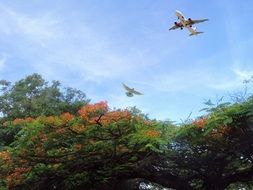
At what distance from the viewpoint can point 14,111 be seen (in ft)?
74.3

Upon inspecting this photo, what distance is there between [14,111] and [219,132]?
40.7 ft

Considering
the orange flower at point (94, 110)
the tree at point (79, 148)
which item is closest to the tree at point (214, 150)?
the tree at point (79, 148)

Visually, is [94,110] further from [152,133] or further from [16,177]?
[16,177]

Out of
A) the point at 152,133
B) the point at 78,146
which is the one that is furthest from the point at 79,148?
the point at 152,133

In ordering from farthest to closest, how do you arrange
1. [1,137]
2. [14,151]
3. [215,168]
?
[1,137], [215,168], [14,151]

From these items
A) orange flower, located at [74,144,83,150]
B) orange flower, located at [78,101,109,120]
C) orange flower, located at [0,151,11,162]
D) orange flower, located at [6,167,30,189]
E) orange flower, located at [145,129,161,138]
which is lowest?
orange flower, located at [6,167,30,189]

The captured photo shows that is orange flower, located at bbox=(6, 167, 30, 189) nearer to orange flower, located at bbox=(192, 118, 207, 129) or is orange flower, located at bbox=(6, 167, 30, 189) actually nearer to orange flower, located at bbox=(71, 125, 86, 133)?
orange flower, located at bbox=(71, 125, 86, 133)

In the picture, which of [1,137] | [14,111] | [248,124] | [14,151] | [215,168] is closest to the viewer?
[248,124]

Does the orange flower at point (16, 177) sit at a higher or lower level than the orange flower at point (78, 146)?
lower

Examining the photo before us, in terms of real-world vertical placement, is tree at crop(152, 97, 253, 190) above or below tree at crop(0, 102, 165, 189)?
above

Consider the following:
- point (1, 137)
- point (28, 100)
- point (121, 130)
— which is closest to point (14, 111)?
point (28, 100)

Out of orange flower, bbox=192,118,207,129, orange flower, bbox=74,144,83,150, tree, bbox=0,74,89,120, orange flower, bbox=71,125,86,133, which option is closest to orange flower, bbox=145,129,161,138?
orange flower, bbox=192,118,207,129

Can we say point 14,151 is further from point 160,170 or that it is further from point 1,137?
point 1,137

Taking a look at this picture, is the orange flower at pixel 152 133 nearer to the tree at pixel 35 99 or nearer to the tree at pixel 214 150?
the tree at pixel 214 150
